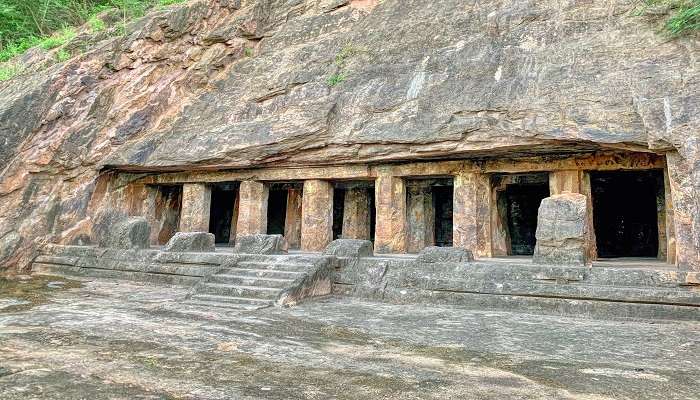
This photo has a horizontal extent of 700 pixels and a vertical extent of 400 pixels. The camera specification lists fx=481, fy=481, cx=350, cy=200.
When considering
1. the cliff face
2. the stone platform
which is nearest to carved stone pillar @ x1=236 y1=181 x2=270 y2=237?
the cliff face

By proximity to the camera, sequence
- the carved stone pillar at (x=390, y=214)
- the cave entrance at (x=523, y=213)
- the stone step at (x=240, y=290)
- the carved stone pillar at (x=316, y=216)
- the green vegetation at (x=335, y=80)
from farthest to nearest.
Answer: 1. the cave entrance at (x=523, y=213)
2. the green vegetation at (x=335, y=80)
3. the carved stone pillar at (x=316, y=216)
4. the carved stone pillar at (x=390, y=214)
5. the stone step at (x=240, y=290)

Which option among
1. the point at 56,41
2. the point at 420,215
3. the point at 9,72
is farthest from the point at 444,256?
the point at 9,72

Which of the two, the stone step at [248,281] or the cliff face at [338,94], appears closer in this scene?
the stone step at [248,281]

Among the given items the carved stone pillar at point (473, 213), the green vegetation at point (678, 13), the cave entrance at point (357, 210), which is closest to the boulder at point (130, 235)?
the cave entrance at point (357, 210)

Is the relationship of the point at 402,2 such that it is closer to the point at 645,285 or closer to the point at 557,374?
the point at 645,285

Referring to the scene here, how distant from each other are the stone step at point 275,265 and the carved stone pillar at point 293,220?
5139 millimetres

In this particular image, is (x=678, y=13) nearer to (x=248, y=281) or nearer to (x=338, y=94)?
(x=338, y=94)

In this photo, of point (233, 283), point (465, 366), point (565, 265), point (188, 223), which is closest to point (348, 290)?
point (233, 283)

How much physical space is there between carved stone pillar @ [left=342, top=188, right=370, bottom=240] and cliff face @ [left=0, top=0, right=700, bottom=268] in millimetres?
2900

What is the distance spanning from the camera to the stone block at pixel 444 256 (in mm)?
7777

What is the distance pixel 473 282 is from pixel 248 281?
353 cm

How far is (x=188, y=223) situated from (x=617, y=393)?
438 inches

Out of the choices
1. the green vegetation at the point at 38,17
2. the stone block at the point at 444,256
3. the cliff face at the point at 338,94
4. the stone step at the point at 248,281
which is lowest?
the stone step at the point at 248,281

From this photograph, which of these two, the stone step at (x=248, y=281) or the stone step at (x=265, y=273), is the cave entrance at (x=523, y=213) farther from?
the stone step at (x=248, y=281)
